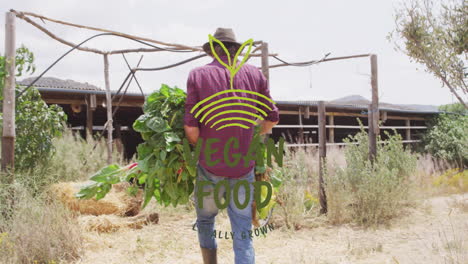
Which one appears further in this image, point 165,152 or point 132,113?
point 132,113

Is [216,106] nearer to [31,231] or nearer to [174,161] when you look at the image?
[174,161]

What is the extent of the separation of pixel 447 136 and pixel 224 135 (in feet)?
45.7

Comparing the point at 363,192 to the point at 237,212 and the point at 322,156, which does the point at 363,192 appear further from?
the point at 237,212

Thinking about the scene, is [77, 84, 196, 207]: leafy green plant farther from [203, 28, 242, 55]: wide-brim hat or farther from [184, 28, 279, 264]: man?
[203, 28, 242, 55]: wide-brim hat

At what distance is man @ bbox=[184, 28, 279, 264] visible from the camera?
2.65 meters

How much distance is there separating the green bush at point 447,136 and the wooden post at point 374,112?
28.3 feet

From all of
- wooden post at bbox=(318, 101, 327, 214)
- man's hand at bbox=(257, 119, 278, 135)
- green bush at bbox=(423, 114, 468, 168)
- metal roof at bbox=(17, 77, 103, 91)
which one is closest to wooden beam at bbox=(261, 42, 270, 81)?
wooden post at bbox=(318, 101, 327, 214)

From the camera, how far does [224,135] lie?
8.71ft

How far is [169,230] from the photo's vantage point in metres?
5.30

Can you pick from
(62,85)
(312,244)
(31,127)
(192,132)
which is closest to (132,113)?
(62,85)

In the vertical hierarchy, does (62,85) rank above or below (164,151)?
above

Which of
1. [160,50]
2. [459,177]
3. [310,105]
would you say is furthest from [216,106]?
[310,105]

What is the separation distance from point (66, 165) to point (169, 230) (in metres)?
2.45

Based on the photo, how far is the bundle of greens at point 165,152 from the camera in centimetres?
291
